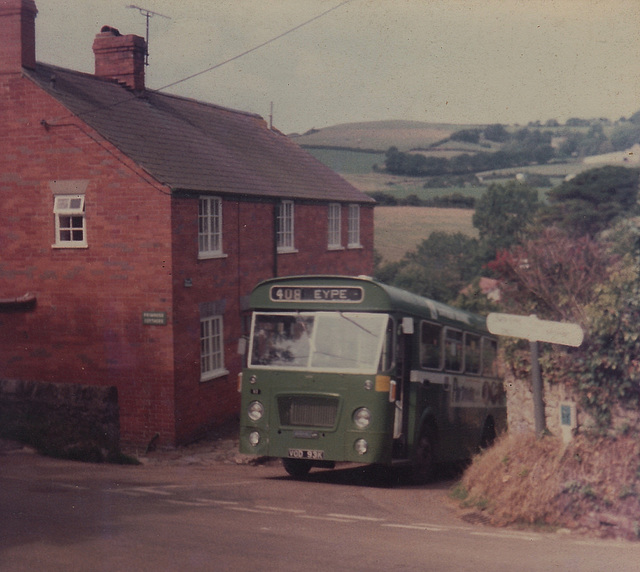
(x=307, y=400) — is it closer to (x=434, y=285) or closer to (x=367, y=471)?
(x=367, y=471)

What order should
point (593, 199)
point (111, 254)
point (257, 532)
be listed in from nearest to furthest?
point (257, 532), point (111, 254), point (593, 199)

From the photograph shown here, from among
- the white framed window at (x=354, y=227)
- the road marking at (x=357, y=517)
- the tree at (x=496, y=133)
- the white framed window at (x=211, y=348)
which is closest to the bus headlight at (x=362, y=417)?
the road marking at (x=357, y=517)

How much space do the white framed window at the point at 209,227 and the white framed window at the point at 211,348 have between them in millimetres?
1537

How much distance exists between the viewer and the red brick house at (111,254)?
1662 cm

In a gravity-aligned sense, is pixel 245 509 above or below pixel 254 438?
below

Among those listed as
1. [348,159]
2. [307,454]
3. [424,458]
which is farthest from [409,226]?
[307,454]

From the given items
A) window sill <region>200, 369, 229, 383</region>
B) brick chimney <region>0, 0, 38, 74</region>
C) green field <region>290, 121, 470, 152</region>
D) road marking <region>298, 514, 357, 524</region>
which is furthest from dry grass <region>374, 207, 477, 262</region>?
road marking <region>298, 514, 357, 524</region>

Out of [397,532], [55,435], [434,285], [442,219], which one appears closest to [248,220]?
[55,435]

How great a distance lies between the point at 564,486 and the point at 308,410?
12.7ft

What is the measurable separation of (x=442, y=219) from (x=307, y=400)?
63.6 m

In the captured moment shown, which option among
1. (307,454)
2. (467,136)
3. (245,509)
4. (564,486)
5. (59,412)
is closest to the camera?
(564,486)

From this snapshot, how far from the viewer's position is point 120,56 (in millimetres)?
21938

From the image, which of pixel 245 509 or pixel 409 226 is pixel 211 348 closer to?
pixel 245 509

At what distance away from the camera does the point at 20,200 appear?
57.7 ft
